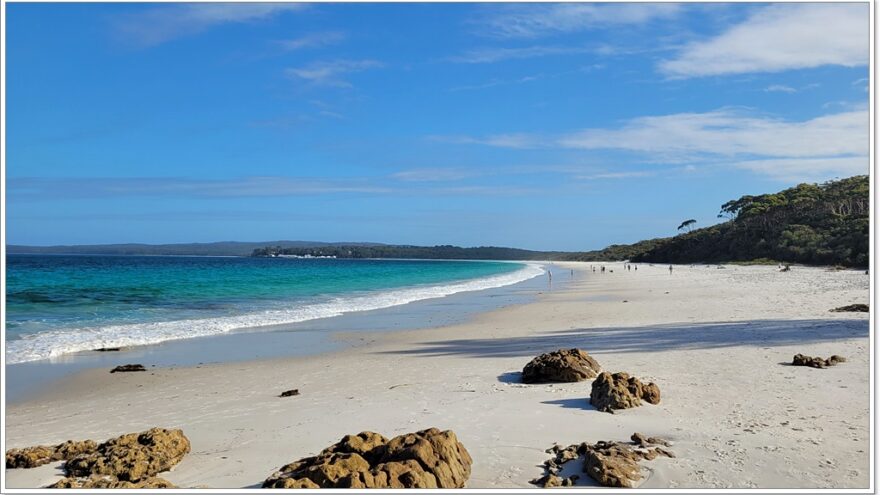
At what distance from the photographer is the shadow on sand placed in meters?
11.8

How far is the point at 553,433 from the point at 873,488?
2725 millimetres

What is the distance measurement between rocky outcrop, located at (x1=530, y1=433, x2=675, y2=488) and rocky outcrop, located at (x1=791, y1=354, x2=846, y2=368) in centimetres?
469

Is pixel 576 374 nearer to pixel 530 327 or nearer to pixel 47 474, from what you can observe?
pixel 47 474

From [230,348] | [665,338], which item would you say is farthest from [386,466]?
[230,348]

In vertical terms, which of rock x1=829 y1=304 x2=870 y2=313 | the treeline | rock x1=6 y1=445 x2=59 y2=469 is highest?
the treeline

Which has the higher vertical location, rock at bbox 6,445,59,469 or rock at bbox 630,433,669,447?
rock at bbox 630,433,669,447

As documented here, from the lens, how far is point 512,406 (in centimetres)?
765

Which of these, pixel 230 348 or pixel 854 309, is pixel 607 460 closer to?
pixel 230 348

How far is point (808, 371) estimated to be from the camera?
29.5 ft

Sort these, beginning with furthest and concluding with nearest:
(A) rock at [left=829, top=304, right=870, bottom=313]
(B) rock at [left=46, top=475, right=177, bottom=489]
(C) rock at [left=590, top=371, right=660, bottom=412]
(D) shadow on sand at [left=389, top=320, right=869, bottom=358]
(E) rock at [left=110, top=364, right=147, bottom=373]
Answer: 1. (A) rock at [left=829, top=304, right=870, bottom=313]
2. (D) shadow on sand at [left=389, top=320, right=869, bottom=358]
3. (E) rock at [left=110, top=364, right=147, bottom=373]
4. (C) rock at [left=590, top=371, right=660, bottom=412]
5. (B) rock at [left=46, top=475, right=177, bottom=489]

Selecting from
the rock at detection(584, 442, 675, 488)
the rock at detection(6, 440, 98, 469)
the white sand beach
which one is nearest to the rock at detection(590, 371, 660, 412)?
the white sand beach

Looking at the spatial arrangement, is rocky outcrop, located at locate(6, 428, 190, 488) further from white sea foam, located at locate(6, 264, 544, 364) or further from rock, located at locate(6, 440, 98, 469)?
white sea foam, located at locate(6, 264, 544, 364)

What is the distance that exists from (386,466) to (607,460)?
1.87m

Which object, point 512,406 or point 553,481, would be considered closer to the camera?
point 553,481
